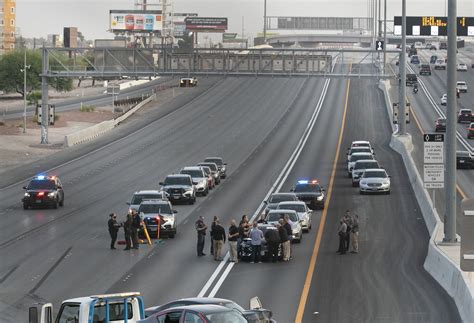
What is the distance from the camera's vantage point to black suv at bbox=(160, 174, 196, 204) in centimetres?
5191

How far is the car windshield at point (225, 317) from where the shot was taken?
16.2 metres

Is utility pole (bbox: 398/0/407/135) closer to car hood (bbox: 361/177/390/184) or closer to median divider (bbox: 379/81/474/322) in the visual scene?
car hood (bbox: 361/177/390/184)

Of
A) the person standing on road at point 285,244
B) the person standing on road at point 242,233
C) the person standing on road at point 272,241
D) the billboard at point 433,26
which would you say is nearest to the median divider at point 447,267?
the person standing on road at point 285,244

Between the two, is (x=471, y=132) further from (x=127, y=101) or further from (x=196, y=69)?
(x=127, y=101)

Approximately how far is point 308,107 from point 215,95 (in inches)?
656

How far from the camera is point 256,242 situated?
34781 mm

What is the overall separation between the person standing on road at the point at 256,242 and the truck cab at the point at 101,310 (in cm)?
1634

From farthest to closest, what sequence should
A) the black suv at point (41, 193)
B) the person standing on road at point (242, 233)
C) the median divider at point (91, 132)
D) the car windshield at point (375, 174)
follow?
the median divider at point (91, 132), the car windshield at point (375, 174), the black suv at point (41, 193), the person standing on road at point (242, 233)

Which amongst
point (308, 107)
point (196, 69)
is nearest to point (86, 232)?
point (196, 69)

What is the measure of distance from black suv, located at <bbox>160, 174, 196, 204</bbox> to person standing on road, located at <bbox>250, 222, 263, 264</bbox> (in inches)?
671

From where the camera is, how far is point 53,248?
3828 centimetres

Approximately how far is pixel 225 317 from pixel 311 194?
33928mm

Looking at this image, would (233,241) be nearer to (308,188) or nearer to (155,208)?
(155,208)

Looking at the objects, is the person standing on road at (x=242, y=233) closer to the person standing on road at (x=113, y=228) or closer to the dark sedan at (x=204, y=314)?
the person standing on road at (x=113, y=228)
